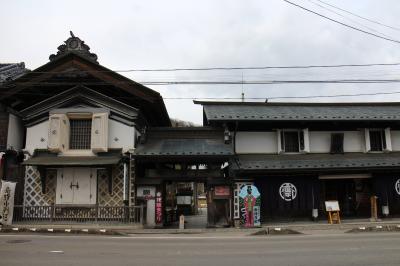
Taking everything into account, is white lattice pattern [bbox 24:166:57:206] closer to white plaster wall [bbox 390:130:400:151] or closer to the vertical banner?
the vertical banner

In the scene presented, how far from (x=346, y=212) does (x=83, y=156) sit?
605 inches

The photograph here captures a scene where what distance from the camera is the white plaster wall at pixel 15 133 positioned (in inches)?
945

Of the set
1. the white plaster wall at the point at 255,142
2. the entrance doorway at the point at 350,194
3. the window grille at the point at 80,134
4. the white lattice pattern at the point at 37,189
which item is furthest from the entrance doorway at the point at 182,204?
the entrance doorway at the point at 350,194

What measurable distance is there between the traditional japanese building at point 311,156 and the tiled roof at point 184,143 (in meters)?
0.79

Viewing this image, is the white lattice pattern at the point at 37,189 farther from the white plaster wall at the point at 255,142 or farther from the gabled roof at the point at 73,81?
the white plaster wall at the point at 255,142

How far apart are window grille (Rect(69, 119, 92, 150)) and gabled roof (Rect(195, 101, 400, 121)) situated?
6640 mm

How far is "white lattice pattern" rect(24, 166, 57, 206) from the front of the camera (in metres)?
23.0

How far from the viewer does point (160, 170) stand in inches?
906

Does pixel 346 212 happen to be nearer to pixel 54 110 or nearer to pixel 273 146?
pixel 273 146

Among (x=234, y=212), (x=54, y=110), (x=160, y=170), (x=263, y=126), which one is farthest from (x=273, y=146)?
(x=54, y=110)

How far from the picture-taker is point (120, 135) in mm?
23422

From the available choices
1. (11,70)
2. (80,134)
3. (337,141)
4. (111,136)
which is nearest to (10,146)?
(80,134)

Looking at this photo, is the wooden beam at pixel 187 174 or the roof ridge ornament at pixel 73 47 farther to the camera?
the roof ridge ornament at pixel 73 47

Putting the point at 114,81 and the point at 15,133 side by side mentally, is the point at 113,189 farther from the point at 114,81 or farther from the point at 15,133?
the point at 15,133
